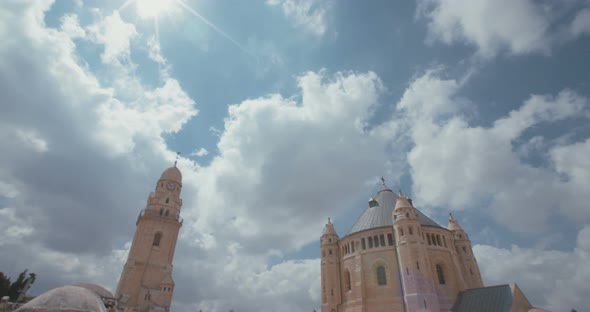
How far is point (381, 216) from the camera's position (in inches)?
1816

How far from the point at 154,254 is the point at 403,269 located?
34872 mm

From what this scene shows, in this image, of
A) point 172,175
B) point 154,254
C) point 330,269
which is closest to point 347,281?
point 330,269

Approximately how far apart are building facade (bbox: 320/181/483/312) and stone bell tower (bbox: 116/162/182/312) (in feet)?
76.7

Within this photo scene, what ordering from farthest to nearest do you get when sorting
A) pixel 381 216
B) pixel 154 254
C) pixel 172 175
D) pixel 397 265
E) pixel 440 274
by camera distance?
1. pixel 172 175
2. pixel 381 216
3. pixel 154 254
4. pixel 440 274
5. pixel 397 265

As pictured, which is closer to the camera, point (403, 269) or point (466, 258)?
point (403, 269)

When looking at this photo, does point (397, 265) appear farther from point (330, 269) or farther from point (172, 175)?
point (172, 175)

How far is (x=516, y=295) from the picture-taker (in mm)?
33031

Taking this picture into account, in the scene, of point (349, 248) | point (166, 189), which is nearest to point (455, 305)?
point (349, 248)

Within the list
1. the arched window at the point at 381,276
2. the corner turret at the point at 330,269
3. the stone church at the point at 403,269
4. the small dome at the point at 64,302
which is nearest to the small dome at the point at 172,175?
the corner turret at the point at 330,269

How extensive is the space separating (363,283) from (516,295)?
54.9 ft

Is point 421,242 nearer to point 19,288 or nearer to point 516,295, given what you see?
point 516,295

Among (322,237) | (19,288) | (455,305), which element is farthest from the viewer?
(322,237)

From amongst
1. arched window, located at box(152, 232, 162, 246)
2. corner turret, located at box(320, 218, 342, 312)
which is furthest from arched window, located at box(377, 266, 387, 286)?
arched window, located at box(152, 232, 162, 246)

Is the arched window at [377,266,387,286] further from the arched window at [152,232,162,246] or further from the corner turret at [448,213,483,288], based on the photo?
the arched window at [152,232,162,246]
